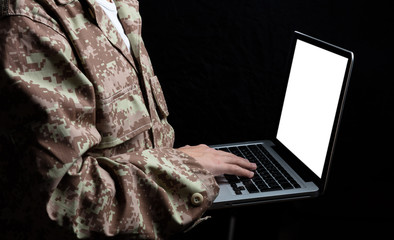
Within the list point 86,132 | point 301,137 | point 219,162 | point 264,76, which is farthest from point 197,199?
point 264,76

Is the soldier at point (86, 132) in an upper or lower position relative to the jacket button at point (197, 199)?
upper

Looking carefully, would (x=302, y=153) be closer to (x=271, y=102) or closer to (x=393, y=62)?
(x=271, y=102)

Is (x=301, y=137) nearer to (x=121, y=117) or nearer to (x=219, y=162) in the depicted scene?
(x=219, y=162)

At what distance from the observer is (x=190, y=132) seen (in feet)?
4.52

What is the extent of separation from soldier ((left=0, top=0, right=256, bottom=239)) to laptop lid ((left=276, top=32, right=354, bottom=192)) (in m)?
0.26

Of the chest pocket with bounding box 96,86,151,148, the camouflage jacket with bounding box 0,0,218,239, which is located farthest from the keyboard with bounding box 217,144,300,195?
the chest pocket with bounding box 96,86,151,148

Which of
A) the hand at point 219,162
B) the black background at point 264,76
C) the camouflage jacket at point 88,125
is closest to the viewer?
the camouflage jacket at point 88,125

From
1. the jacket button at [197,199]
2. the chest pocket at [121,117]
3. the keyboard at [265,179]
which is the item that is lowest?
the keyboard at [265,179]

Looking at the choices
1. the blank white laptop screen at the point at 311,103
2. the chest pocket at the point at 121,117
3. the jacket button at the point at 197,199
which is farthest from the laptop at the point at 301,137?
the chest pocket at the point at 121,117

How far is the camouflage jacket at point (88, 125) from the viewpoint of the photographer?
615 millimetres

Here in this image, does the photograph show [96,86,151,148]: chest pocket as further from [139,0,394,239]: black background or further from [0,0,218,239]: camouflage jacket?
[139,0,394,239]: black background

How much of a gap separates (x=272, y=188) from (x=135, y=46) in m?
0.45

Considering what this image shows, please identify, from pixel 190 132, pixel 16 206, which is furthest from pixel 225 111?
pixel 16 206

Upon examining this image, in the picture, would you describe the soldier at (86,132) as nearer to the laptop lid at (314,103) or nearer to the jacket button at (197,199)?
the jacket button at (197,199)
